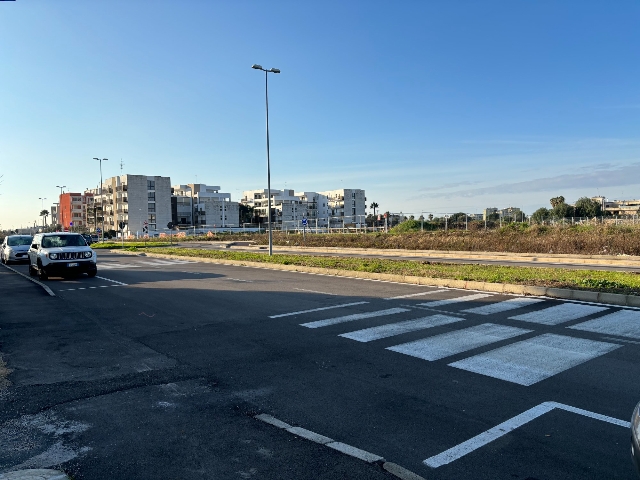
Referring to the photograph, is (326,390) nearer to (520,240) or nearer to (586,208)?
(520,240)

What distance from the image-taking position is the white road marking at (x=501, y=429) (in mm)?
4148

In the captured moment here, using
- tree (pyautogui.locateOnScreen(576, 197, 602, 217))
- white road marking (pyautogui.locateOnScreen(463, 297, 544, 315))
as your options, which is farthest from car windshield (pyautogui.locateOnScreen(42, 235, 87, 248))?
tree (pyautogui.locateOnScreen(576, 197, 602, 217))

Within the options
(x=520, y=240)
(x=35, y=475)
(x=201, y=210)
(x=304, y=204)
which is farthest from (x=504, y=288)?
(x=304, y=204)

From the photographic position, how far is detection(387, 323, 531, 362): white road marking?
7.45 m

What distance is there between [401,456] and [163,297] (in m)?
10.9

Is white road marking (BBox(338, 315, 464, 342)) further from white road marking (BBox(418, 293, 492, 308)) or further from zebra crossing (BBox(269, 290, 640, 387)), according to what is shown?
white road marking (BBox(418, 293, 492, 308))

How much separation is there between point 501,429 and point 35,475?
156 inches

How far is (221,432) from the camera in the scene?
4719 mm

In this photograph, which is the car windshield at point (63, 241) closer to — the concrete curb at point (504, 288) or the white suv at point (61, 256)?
the white suv at point (61, 256)

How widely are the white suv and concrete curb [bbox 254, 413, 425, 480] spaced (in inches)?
650

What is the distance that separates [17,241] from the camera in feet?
102

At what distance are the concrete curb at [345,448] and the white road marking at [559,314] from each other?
20.9 feet

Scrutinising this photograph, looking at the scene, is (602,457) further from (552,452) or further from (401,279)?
(401,279)

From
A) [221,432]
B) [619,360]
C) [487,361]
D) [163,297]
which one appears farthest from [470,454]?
[163,297]
